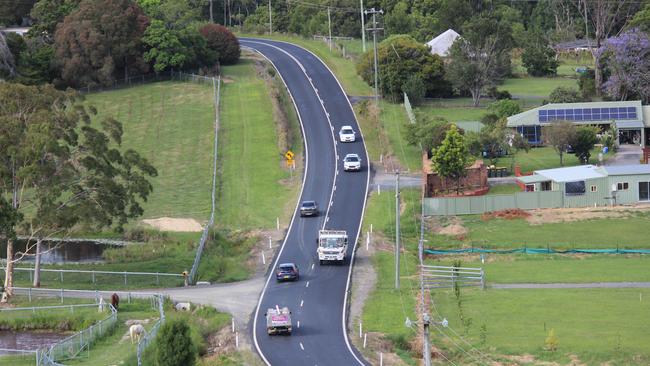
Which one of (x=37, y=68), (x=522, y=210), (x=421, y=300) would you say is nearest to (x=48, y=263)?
(x=421, y=300)

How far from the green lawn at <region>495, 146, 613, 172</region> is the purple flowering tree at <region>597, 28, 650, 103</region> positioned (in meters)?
16.1

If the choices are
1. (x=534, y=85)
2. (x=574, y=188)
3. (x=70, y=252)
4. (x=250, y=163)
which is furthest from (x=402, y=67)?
(x=70, y=252)

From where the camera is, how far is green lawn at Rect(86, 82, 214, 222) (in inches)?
4033

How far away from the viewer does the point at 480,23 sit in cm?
13512

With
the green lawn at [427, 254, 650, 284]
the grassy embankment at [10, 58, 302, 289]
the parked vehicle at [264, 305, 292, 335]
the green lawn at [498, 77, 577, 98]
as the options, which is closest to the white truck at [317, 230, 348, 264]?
the grassy embankment at [10, 58, 302, 289]

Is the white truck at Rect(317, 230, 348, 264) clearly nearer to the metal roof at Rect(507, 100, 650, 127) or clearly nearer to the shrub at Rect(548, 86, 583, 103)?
the metal roof at Rect(507, 100, 650, 127)

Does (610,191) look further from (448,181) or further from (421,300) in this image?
(421,300)

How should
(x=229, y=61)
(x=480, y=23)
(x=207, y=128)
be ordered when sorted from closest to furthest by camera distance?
(x=207, y=128)
(x=480, y=23)
(x=229, y=61)

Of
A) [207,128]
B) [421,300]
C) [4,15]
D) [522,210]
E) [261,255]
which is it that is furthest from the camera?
[4,15]

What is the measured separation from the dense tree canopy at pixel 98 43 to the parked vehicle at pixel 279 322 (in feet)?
250

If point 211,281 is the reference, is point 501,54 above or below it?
above

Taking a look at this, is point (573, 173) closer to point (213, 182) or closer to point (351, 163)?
point (351, 163)

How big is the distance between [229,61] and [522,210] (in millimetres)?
65029

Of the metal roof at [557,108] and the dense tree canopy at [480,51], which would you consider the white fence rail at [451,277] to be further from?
the dense tree canopy at [480,51]
